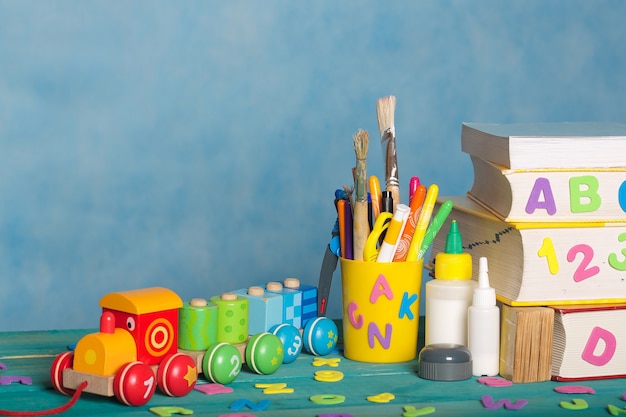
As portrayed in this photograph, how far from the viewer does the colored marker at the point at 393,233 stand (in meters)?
1.01

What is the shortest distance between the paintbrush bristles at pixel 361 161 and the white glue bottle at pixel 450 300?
0.34 feet

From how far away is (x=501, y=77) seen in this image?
1.85 m

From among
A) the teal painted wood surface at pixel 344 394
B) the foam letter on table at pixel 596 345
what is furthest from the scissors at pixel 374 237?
the foam letter on table at pixel 596 345

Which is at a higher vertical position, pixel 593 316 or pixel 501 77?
pixel 501 77

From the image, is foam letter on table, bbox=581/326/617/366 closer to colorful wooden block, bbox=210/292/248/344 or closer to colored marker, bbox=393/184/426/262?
colored marker, bbox=393/184/426/262

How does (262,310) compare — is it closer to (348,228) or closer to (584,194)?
(348,228)

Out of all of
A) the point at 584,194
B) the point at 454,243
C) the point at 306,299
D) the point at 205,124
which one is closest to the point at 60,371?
the point at 306,299

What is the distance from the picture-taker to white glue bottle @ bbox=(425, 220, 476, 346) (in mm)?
1011

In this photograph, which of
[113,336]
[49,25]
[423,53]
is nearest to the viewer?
[113,336]

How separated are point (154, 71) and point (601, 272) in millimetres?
987

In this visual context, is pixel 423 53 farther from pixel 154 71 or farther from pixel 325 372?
pixel 325 372

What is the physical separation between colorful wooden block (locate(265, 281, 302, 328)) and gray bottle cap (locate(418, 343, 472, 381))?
163 millimetres

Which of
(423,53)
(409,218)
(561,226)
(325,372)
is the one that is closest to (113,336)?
(325,372)

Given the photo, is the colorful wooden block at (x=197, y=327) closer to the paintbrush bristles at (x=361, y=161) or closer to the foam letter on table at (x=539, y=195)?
the paintbrush bristles at (x=361, y=161)
